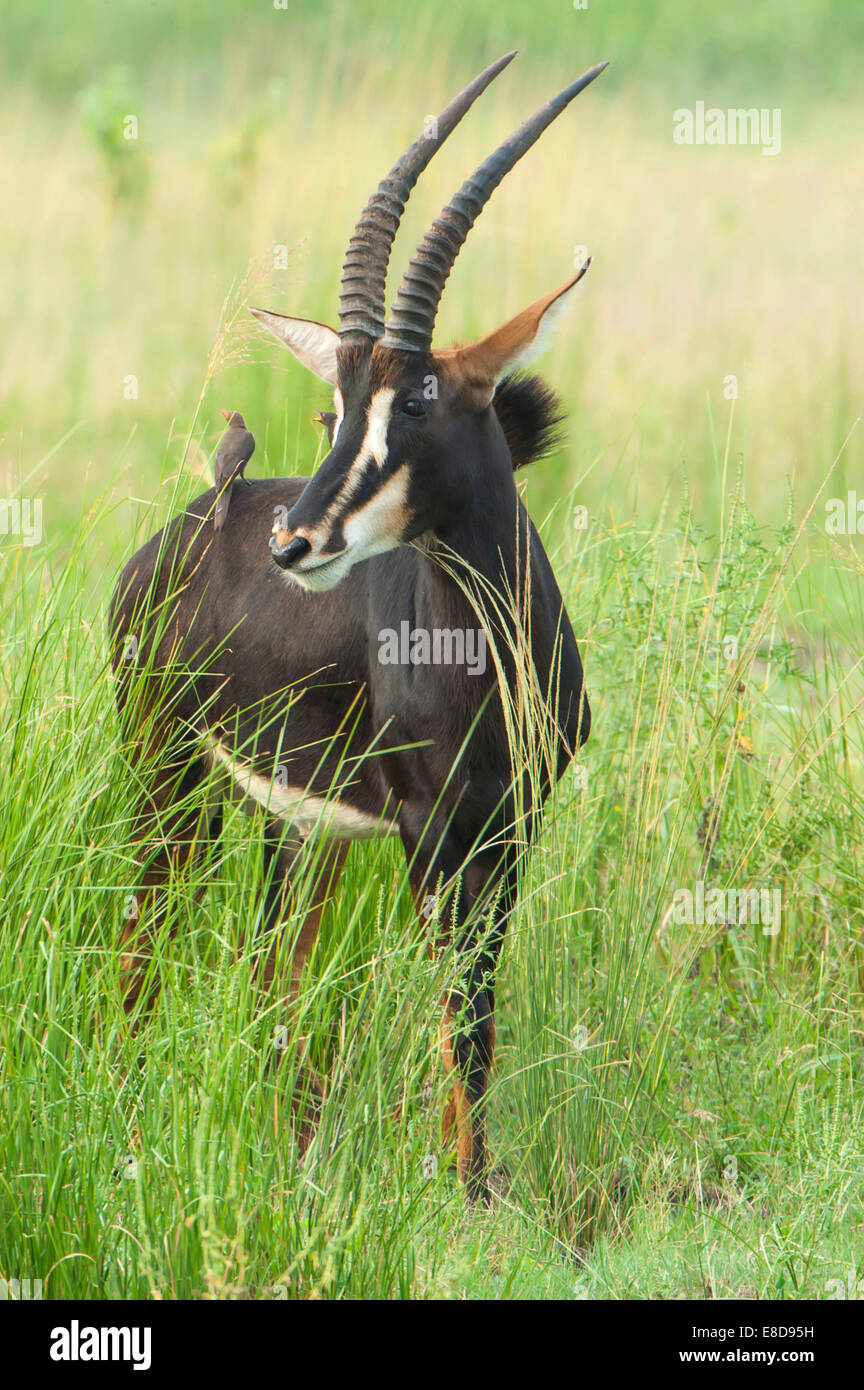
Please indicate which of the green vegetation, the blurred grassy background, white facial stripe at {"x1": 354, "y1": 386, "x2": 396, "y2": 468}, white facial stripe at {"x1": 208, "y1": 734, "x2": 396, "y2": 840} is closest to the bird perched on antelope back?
the green vegetation

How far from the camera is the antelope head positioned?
3.66 m

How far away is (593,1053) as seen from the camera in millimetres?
3805

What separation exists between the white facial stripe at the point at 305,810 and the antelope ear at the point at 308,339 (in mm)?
1106

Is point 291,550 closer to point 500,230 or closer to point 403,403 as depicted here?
point 403,403

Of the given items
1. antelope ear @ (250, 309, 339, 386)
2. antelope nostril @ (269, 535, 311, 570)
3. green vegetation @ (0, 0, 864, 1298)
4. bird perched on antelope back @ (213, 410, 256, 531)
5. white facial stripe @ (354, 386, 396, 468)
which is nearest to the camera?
green vegetation @ (0, 0, 864, 1298)

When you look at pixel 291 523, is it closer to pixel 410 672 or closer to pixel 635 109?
pixel 410 672

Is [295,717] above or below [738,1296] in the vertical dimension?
above

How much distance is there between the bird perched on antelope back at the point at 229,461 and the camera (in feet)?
14.8

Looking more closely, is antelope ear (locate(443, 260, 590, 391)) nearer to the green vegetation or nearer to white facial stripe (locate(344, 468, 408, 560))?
white facial stripe (locate(344, 468, 408, 560))

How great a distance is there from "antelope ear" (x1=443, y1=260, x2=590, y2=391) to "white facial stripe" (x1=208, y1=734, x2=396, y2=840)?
1.20 m

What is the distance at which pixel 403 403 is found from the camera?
3.77 meters

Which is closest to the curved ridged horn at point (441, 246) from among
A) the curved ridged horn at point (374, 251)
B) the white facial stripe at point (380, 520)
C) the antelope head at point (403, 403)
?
the antelope head at point (403, 403)
